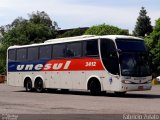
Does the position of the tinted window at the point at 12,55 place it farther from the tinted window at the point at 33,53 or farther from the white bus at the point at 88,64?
the tinted window at the point at 33,53

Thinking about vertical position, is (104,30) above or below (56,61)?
above

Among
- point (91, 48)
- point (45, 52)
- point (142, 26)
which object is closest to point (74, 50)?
point (91, 48)

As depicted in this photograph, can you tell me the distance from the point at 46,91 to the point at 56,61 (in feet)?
12.7

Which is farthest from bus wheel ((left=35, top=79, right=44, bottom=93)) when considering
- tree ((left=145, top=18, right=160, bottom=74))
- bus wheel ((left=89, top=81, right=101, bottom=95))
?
tree ((left=145, top=18, right=160, bottom=74))

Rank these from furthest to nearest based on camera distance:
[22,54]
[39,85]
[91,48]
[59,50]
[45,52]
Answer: [22,54]
[39,85]
[45,52]
[59,50]
[91,48]

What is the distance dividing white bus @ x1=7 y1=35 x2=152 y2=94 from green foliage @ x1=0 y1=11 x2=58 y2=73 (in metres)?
47.3

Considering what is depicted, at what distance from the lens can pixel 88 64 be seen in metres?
27.1

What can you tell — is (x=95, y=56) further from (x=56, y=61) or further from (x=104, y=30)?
(x=104, y=30)

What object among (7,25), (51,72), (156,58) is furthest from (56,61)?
(7,25)

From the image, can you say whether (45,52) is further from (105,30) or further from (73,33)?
(73,33)

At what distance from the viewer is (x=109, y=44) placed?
25.7 metres

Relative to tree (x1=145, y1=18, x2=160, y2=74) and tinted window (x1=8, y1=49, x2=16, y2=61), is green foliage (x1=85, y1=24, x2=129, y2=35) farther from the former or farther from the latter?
tinted window (x1=8, y1=49, x2=16, y2=61)

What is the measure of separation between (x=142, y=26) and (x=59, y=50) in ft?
241

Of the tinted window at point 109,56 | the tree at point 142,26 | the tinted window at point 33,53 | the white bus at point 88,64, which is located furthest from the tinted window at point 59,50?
the tree at point 142,26
